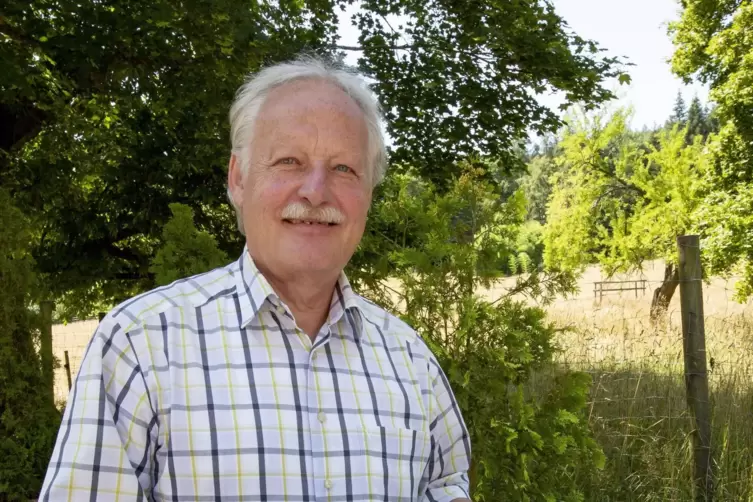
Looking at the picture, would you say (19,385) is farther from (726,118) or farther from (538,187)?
(538,187)

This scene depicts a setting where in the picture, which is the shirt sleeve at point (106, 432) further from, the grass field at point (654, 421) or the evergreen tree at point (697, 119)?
the evergreen tree at point (697, 119)

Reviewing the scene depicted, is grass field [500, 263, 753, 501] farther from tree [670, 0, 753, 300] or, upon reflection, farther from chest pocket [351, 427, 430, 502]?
tree [670, 0, 753, 300]

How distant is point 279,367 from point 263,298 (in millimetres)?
151

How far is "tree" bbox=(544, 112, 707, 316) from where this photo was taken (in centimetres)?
1562

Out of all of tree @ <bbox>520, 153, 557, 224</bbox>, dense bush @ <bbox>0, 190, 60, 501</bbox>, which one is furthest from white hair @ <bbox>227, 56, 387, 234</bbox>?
tree @ <bbox>520, 153, 557, 224</bbox>

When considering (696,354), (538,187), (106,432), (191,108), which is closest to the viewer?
(106,432)

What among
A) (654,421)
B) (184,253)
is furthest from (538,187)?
(184,253)

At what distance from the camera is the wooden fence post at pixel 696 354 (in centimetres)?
435

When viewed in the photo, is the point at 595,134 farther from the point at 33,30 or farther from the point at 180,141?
the point at 33,30

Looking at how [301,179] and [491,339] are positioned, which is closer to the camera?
[301,179]

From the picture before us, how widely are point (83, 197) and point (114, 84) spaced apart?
2299 mm

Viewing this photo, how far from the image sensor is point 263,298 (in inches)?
55.0

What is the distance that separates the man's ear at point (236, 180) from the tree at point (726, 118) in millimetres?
11903

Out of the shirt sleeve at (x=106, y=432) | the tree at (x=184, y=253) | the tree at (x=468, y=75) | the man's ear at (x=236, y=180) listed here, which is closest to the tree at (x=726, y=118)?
the tree at (x=468, y=75)
